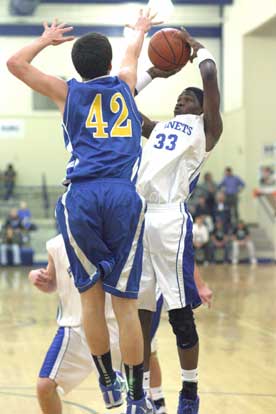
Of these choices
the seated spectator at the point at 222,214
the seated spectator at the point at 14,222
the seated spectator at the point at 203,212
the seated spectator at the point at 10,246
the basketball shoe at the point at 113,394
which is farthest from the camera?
the seated spectator at the point at 222,214

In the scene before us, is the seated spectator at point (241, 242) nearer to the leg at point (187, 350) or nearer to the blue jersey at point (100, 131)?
the leg at point (187, 350)

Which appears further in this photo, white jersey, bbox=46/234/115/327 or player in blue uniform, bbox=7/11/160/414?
white jersey, bbox=46/234/115/327

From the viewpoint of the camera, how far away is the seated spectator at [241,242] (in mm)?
19969

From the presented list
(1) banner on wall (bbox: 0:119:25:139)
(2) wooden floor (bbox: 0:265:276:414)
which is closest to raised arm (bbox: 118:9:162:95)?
(2) wooden floor (bbox: 0:265:276:414)

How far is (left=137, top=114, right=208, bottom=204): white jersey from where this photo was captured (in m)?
4.82

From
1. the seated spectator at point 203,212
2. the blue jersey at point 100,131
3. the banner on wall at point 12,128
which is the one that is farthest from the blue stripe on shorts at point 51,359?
the banner on wall at point 12,128

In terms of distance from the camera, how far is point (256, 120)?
77.0ft

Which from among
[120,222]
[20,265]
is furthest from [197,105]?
[20,265]

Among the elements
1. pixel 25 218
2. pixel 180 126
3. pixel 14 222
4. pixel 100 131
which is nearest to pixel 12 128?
pixel 25 218

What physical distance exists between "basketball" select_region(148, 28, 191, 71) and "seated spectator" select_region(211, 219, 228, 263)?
14860 millimetres

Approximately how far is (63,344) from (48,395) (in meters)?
0.28

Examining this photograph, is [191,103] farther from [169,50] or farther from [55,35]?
[55,35]

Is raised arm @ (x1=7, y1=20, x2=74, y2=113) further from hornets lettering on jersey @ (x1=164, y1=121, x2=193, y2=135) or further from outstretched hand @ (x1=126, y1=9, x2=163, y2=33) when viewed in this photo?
hornets lettering on jersey @ (x1=164, y1=121, x2=193, y2=135)

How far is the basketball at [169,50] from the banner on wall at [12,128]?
67.0 feet
